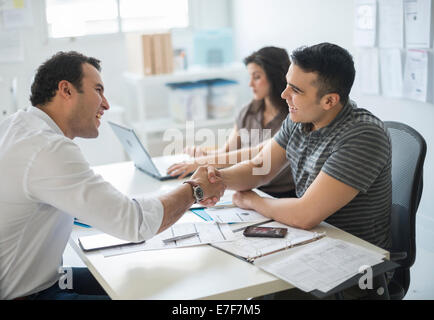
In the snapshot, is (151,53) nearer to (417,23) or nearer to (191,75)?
(191,75)

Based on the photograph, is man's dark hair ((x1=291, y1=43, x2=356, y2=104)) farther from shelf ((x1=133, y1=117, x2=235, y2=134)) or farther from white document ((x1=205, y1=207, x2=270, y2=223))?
shelf ((x1=133, y1=117, x2=235, y2=134))

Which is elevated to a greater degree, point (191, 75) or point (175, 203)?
point (191, 75)

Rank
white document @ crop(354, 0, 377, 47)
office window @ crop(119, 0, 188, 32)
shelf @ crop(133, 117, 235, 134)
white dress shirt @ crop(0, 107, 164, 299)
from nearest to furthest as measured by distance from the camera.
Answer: white dress shirt @ crop(0, 107, 164, 299)
white document @ crop(354, 0, 377, 47)
shelf @ crop(133, 117, 235, 134)
office window @ crop(119, 0, 188, 32)

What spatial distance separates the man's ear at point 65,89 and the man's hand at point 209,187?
515 mm

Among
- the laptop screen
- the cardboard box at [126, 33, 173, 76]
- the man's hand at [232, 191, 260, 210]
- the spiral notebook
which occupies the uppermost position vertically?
the cardboard box at [126, 33, 173, 76]

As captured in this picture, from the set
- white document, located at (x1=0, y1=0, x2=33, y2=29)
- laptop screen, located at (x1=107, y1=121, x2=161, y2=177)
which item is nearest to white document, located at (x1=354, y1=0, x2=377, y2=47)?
laptop screen, located at (x1=107, y1=121, x2=161, y2=177)

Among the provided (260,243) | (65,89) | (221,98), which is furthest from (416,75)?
(65,89)

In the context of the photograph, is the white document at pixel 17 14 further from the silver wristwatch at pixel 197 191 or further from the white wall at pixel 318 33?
the silver wristwatch at pixel 197 191

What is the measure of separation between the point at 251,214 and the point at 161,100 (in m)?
2.94

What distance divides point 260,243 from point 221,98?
287cm

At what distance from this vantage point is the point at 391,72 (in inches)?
120

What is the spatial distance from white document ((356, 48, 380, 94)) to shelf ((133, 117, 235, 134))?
56.2 inches

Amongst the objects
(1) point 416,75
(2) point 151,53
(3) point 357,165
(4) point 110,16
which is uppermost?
(4) point 110,16

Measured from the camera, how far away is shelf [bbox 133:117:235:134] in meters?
4.20
